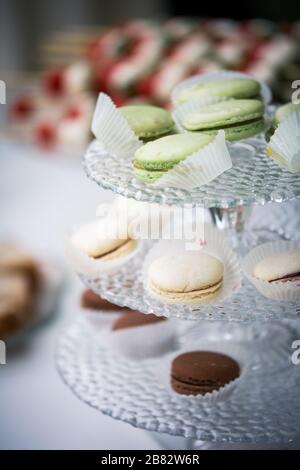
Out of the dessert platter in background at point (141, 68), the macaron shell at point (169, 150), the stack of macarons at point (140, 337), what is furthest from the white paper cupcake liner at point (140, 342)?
the dessert platter in background at point (141, 68)

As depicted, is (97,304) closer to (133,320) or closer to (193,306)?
(133,320)

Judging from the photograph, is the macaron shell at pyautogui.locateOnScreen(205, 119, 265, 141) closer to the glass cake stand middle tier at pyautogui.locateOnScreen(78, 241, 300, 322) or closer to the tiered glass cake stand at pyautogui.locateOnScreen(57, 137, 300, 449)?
the tiered glass cake stand at pyautogui.locateOnScreen(57, 137, 300, 449)

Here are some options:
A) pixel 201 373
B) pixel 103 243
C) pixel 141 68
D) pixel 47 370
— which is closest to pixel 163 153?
pixel 103 243

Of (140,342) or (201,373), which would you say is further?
(140,342)

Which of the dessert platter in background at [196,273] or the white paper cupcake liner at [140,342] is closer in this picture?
the dessert platter in background at [196,273]

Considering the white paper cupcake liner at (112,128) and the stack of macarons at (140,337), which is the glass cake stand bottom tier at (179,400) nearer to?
the stack of macarons at (140,337)

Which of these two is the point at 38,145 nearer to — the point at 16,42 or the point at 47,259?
the point at 47,259

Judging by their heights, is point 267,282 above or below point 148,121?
below

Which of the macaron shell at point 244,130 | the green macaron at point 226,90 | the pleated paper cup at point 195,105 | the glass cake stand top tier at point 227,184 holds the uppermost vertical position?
the green macaron at point 226,90

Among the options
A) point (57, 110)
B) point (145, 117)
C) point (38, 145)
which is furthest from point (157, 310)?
point (57, 110)
